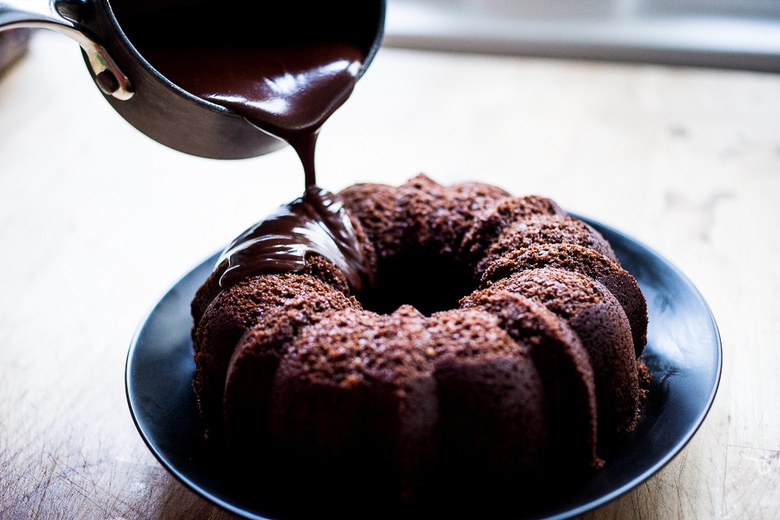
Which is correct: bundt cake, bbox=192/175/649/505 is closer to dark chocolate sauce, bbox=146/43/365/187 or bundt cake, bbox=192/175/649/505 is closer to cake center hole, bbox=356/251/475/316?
cake center hole, bbox=356/251/475/316

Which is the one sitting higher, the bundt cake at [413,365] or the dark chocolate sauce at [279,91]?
the dark chocolate sauce at [279,91]

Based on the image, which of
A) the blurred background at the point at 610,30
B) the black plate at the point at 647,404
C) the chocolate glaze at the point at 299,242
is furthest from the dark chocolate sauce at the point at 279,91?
the blurred background at the point at 610,30

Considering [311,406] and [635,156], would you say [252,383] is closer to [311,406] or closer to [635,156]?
[311,406]

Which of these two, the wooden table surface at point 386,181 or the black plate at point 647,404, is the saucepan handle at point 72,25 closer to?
the black plate at point 647,404

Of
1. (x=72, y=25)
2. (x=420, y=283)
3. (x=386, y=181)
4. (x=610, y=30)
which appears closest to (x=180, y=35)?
(x=72, y=25)

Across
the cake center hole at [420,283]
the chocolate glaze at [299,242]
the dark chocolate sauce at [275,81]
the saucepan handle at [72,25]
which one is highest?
the saucepan handle at [72,25]

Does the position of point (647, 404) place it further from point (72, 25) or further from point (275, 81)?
point (72, 25)

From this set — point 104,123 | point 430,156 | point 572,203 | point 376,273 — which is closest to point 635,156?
point 572,203

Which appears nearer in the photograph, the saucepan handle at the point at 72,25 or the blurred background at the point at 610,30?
the saucepan handle at the point at 72,25

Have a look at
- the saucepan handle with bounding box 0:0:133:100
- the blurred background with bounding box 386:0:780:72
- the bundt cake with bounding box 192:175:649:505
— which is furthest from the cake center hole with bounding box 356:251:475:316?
the blurred background with bounding box 386:0:780:72
